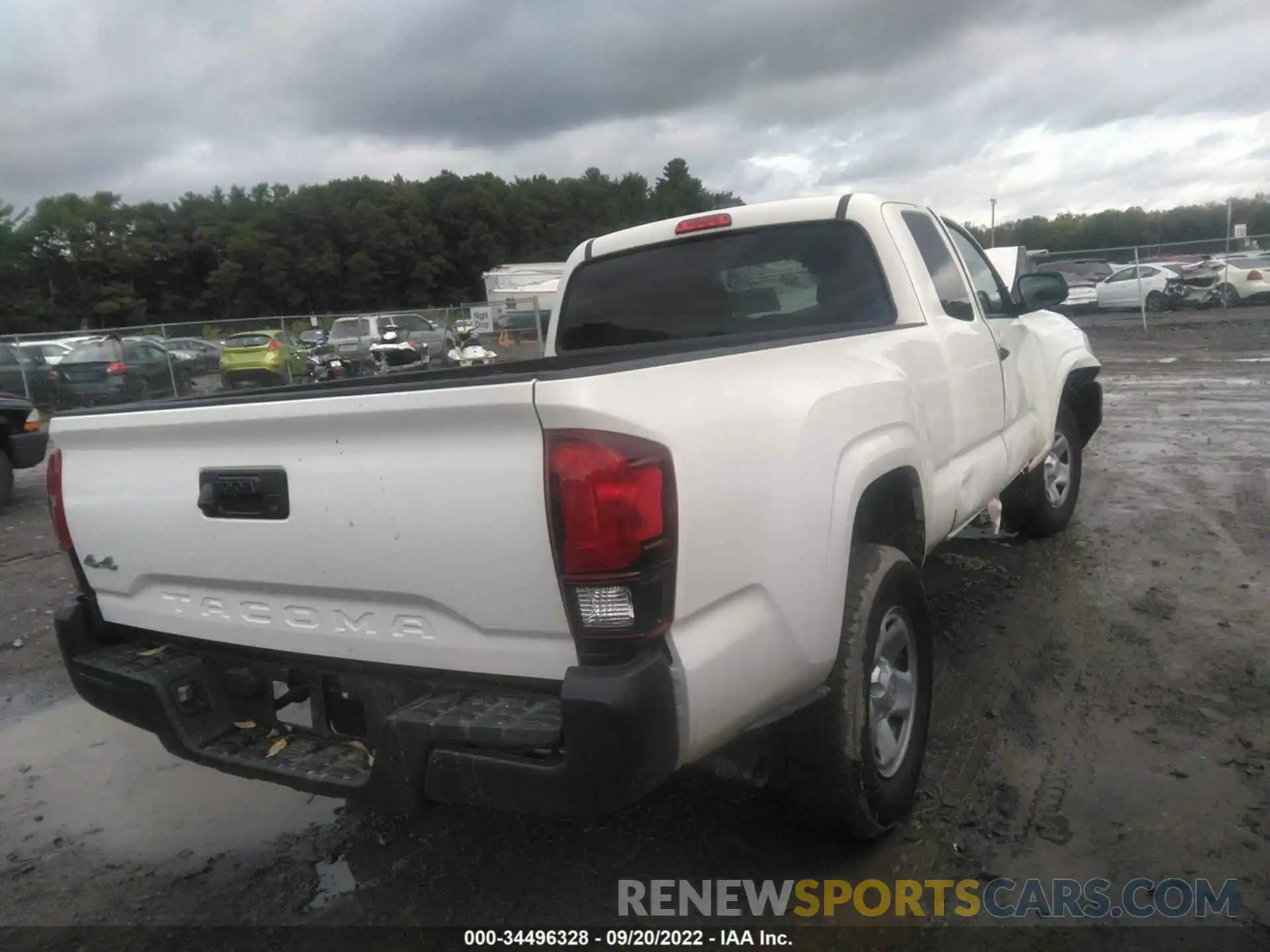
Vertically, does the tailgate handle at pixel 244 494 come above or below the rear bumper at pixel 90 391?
above

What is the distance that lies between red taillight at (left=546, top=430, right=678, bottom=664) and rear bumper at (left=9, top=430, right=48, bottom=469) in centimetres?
998

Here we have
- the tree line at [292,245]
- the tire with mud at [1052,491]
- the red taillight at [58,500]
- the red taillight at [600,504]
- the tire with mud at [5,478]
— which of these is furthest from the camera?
the tree line at [292,245]

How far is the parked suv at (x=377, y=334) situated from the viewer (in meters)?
25.9

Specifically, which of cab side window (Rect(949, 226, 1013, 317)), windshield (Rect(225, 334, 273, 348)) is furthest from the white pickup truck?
windshield (Rect(225, 334, 273, 348))

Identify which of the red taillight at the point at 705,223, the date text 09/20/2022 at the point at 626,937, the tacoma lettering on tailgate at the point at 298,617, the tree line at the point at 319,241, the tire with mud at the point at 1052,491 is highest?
the tree line at the point at 319,241

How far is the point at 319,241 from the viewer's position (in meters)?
81.4

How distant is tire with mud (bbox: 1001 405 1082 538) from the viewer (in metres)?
5.94

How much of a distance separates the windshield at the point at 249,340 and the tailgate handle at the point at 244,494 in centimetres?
2203

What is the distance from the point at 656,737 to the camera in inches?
84.7

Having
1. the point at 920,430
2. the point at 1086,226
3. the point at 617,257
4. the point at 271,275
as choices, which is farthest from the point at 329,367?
the point at 1086,226

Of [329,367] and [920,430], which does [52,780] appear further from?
[329,367]

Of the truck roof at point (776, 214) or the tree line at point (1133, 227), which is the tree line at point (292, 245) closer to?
the tree line at point (1133, 227)

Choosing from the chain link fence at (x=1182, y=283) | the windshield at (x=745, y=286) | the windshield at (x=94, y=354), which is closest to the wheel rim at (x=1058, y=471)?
the windshield at (x=745, y=286)

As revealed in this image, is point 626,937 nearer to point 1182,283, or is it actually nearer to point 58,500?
point 58,500
